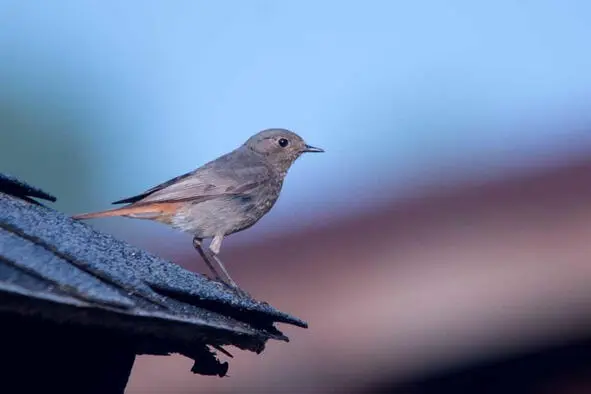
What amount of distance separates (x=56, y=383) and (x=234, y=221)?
4579mm

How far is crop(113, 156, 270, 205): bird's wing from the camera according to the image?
736cm

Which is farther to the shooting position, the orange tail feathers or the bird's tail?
the orange tail feathers

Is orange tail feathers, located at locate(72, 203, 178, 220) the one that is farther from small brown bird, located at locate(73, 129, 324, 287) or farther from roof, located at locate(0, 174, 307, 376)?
roof, located at locate(0, 174, 307, 376)

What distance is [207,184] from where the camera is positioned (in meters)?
7.63

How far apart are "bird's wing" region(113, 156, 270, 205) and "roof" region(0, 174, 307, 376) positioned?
12.4ft

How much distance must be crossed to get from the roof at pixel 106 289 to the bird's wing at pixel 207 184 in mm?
3784

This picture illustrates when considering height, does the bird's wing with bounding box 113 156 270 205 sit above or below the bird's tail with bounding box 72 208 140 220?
above

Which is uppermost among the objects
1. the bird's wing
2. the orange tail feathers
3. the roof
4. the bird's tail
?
the bird's wing

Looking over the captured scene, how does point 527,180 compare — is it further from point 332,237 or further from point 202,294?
point 202,294

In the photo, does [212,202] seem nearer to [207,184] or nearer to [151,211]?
[207,184]

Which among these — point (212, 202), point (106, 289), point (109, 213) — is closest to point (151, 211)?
point (212, 202)

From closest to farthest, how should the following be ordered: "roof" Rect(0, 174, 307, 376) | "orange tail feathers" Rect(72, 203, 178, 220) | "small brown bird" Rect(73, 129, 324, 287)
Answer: "roof" Rect(0, 174, 307, 376), "orange tail feathers" Rect(72, 203, 178, 220), "small brown bird" Rect(73, 129, 324, 287)

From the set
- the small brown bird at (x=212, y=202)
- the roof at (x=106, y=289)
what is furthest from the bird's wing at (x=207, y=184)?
the roof at (x=106, y=289)

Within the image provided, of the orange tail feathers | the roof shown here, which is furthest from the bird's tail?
the roof
